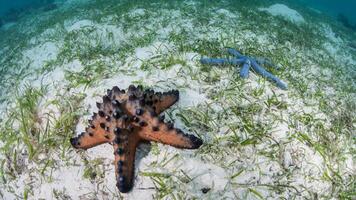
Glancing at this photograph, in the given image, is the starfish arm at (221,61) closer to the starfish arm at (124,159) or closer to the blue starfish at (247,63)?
the blue starfish at (247,63)

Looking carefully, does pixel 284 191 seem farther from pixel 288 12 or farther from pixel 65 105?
pixel 288 12

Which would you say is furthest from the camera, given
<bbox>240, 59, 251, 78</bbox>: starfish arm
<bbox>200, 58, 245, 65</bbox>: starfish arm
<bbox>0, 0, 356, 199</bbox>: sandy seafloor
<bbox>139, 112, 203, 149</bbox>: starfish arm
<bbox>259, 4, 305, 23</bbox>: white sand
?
<bbox>259, 4, 305, 23</bbox>: white sand

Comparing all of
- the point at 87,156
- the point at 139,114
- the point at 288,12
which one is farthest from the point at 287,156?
the point at 288,12

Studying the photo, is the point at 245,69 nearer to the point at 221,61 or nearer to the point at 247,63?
the point at 247,63

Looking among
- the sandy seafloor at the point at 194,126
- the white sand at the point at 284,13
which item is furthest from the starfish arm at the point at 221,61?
the white sand at the point at 284,13

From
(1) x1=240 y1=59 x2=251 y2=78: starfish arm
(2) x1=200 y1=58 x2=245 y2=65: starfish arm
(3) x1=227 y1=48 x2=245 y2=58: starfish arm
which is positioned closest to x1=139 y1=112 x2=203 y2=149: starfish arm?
(1) x1=240 y1=59 x2=251 y2=78: starfish arm

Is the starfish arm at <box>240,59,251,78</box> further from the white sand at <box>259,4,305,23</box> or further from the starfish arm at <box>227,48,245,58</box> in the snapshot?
the white sand at <box>259,4,305,23</box>
